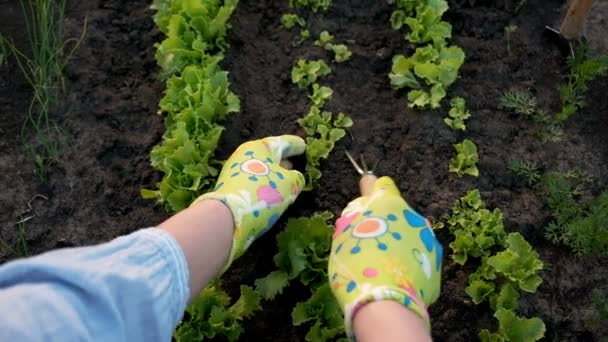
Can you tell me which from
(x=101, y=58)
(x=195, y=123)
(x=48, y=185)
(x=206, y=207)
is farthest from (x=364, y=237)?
(x=101, y=58)

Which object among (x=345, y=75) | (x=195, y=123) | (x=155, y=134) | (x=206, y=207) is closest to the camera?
(x=206, y=207)

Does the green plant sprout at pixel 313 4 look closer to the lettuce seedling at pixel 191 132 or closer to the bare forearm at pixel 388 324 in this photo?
the lettuce seedling at pixel 191 132

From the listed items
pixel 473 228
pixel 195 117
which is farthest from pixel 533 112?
pixel 195 117

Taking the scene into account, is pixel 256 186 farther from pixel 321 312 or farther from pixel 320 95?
pixel 320 95

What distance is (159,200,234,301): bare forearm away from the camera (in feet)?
6.30

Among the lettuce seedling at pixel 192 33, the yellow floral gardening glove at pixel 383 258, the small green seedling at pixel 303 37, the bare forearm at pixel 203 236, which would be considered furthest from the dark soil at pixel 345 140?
the bare forearm at pixel 203 236

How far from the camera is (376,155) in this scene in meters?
2.84

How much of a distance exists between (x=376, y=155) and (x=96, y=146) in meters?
1.21

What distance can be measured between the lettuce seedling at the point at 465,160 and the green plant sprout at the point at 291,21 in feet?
3.33

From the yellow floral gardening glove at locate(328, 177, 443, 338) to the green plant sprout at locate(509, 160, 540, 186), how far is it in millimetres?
615

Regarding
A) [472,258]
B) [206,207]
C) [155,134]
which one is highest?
[206,207]

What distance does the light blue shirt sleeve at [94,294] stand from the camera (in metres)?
1.35

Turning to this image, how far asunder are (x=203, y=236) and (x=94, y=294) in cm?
60

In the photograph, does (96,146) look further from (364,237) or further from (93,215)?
(364,237)
